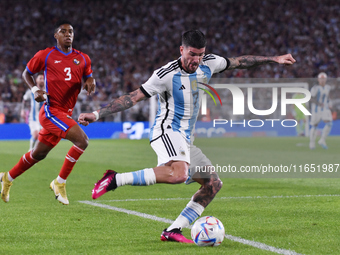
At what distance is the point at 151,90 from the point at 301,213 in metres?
2.70

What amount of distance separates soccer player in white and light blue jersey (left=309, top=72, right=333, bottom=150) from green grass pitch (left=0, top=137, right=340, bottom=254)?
5.50 m

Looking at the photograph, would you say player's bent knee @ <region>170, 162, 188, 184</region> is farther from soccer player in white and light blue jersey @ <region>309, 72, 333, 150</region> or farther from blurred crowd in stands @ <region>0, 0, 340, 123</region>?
blurred crowd in stands @ <region>0, 0, 340, 123</region>

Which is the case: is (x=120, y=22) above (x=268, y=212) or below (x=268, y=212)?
above

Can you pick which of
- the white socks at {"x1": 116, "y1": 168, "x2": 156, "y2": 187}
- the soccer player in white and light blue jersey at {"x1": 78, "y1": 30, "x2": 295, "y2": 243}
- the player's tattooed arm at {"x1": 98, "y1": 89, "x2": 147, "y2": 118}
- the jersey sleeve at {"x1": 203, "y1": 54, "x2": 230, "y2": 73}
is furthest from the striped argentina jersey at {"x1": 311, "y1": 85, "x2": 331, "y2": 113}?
the white socks at {"x1": 116, "y1": 168, "x2": 156, "y2": 187}

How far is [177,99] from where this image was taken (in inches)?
193

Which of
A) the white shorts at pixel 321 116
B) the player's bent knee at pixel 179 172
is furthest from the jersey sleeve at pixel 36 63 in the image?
the white shorts at pixel 321 116

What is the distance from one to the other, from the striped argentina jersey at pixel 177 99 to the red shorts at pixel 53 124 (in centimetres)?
258

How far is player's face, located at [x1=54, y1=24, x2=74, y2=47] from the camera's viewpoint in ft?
24.5

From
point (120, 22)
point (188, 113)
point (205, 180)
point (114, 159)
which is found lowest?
point (114, 159)

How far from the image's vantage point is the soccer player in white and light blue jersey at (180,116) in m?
4.66

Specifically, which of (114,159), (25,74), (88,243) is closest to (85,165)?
(114,159)

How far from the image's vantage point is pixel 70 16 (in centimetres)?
3288

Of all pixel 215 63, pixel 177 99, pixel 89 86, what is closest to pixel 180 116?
pixel 177 99

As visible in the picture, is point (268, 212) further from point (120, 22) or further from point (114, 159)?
point (120, 22)
